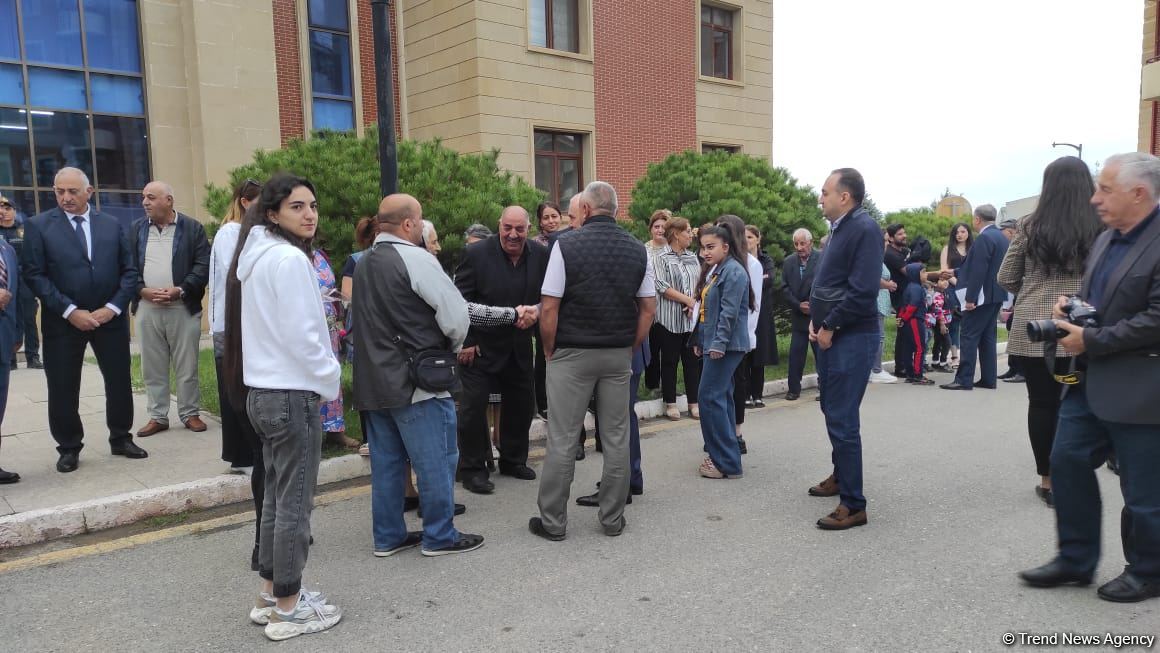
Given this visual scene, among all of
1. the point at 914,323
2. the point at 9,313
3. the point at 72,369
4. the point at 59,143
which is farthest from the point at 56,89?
the point at 914,323

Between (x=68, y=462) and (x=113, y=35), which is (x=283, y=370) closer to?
(x=68, y=462)

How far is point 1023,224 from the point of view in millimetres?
5133

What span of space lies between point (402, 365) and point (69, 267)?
3334 mm

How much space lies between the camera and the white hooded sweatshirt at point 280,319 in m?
3.28

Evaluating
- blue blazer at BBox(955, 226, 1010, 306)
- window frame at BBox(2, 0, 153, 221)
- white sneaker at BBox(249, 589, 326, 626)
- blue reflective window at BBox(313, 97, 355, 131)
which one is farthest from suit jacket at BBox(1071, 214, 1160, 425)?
blue reflective window at BBox(313, 97, 355, 131)

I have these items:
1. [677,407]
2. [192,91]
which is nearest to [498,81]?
[192,91]

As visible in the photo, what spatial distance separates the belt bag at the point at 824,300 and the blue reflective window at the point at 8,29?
1519cm

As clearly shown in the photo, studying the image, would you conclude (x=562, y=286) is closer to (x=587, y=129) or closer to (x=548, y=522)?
(x=548, y=522)

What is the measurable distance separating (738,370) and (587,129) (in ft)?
45.1

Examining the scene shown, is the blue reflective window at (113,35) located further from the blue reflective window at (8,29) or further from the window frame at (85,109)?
the blue reflective window at (8,29)

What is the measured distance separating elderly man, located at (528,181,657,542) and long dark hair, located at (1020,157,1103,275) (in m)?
2.45

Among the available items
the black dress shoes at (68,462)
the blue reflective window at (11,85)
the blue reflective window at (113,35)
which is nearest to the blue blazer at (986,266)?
the black dress shoes at (68,462)

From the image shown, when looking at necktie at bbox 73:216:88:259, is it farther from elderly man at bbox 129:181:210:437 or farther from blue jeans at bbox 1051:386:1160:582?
blue jeans at bbox 1051:386:1160:582

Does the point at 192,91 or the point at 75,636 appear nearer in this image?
the point at 75,636
